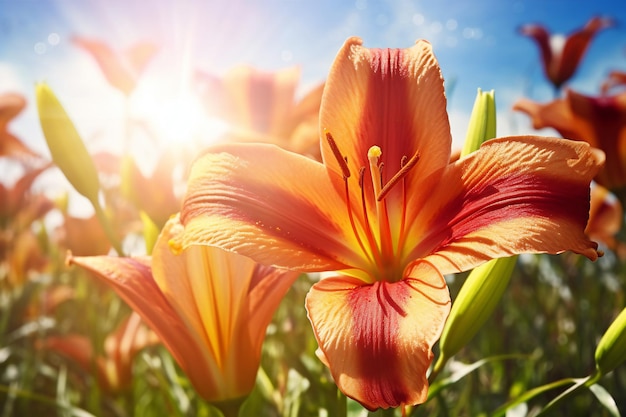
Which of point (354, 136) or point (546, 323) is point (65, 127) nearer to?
point (354, 136)

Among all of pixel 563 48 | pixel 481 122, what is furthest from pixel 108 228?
pixel 563 48

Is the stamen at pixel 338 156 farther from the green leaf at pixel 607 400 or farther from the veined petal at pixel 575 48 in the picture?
the veined petal at pixel 575 48

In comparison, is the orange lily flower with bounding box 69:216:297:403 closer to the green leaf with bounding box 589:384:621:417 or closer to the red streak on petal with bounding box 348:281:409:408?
the red streak on petal with bounding box 348:281:409:408

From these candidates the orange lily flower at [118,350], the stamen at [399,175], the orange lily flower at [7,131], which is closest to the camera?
the stamen at [399,175]

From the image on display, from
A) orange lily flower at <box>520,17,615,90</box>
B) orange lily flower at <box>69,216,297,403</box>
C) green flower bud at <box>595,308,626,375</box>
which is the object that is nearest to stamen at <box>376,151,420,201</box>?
orange lily flower at <box>69,216,297,403</box>

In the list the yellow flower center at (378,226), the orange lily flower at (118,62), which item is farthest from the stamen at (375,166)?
the orange lily flower at (118,62)

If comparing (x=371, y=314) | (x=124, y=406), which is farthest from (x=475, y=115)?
(x=124, y=406)
